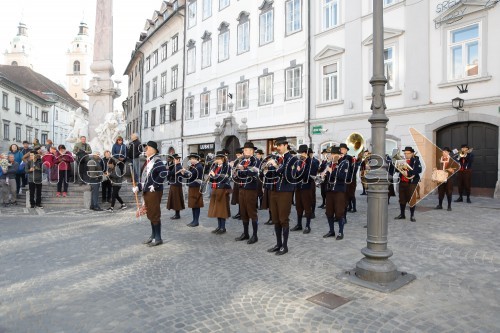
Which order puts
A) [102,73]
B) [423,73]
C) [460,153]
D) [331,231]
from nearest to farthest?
[331,231]
[460,153]
[423,73]
[102,73]

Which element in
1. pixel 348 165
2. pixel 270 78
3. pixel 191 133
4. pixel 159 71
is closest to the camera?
Answer: pixel 348 165

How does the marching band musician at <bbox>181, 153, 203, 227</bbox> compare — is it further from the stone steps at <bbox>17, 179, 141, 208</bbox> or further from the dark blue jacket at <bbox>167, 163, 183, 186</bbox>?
the stone steps at <bbox>17, 179, 141, 208</bbox>

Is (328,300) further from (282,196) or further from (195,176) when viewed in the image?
(195,176)

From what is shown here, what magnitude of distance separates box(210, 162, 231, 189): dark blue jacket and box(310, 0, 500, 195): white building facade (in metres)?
9.24

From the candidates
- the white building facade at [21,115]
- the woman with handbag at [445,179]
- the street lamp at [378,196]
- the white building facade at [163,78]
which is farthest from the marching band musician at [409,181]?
→ the white building facade at [21,115]

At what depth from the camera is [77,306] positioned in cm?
Answer: 420

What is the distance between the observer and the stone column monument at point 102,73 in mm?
16172

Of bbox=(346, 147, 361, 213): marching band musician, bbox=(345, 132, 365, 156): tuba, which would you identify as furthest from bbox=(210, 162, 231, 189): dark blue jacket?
bbox=(345, 132, 365, 156): tuba

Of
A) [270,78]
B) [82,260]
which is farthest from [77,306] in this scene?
[270,78]

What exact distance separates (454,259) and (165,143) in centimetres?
2819

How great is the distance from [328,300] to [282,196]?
2468 millimetres

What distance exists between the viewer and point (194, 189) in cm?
934

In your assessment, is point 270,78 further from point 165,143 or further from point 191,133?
point 165,143

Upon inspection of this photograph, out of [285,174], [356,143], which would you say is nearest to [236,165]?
[285,174]
